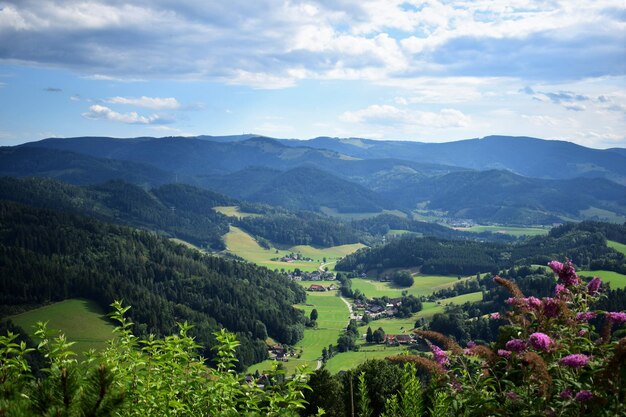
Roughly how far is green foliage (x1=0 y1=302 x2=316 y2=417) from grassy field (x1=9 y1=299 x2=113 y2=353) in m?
119

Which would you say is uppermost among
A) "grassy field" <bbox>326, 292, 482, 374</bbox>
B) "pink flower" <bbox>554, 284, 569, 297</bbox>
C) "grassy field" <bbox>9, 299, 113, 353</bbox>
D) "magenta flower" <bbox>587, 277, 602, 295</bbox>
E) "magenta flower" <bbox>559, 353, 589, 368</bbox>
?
"magenta flower" <bbox>587, 277, 602, 295</bbox>

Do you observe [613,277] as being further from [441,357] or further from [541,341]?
[541,341]

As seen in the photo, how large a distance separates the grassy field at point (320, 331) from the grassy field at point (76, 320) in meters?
39.8

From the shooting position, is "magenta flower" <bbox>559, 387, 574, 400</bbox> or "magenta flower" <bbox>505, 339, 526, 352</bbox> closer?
"magenta flower" <bbox>559, 387, 574, 400</bbox>

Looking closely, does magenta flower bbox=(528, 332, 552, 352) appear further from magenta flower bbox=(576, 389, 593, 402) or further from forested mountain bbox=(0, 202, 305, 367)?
forested mountain bbox=(0, 202, 305, 367)

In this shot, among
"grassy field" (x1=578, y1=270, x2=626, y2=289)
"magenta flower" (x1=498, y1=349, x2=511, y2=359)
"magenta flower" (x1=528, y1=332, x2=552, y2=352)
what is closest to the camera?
"magenta flower" (x1=528, y1=332, x2=552, y2=352)

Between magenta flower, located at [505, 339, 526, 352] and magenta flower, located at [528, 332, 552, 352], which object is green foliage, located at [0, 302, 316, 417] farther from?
magenta flower, located at [528, 332, 552, 352]

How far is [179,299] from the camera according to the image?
18038 cm

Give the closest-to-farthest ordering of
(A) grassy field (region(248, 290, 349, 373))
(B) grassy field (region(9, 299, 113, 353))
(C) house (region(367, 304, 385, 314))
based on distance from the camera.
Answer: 1. (B) grassy field (region(9, 299, 113, 353))
2. (A) grassy field (region(248, 290, 349, 373))
3. (C) house (region(367, 304, 385, 314))

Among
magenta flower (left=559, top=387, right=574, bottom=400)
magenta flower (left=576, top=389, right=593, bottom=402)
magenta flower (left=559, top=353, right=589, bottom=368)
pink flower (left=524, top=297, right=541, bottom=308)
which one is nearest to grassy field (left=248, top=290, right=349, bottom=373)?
pink flower (left=524, top=297, right=541, bottom=308)

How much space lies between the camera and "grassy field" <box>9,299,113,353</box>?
413 ft

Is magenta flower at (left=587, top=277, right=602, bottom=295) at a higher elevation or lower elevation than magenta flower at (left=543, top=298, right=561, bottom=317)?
higher

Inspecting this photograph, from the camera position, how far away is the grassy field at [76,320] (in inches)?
4953

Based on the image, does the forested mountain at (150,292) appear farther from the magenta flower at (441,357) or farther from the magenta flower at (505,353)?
the magenta flower at (505,353)
